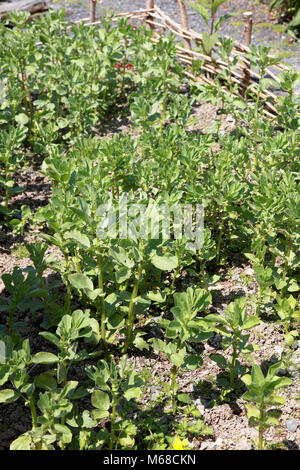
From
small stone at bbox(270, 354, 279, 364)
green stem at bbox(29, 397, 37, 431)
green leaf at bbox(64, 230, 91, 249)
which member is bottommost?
small stone at bbox(270, 354, 279, 364)

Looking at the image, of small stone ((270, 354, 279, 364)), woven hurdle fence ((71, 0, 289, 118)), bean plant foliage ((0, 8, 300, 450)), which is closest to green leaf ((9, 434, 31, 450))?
bean plant foliage ((0, 8, 300, 450))

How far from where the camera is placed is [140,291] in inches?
132

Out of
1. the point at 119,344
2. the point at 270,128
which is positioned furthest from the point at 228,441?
the point at 270,128

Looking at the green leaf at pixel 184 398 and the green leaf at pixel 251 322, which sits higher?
the green leaf at pixel 251 322

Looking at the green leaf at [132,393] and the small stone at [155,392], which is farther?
the small stone at [155,392]

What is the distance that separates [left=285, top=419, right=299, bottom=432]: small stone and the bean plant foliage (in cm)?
13

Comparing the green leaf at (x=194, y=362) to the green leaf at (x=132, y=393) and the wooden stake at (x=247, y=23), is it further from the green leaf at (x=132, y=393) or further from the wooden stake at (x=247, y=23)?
the wooden stake at (x=247, y=23)

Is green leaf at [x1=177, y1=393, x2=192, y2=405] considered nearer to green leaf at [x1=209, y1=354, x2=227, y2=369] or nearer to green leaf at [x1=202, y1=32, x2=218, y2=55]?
green leaf at [x1=209, y1=354, x2=227, y2=369]

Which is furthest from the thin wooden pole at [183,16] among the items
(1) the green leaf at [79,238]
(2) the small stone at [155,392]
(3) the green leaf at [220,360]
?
(2) the small stone at [155,392]

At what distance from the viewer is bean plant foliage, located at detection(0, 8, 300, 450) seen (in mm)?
2506

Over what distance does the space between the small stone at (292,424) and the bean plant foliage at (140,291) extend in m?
0.13

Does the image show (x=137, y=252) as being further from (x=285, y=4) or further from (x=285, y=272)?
(x=285, y=4)

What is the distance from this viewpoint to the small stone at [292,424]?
2.70 m

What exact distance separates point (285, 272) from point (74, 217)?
54.0 inches
